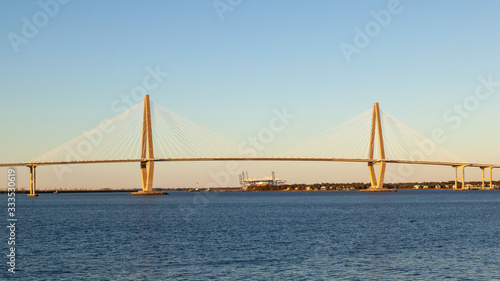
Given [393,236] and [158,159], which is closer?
[393,236]

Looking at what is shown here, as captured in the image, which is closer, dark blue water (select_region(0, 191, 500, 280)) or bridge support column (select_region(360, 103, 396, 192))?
dark blue water (select_region(0, 191, 500, 280))

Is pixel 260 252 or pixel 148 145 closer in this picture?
pixel 260 252

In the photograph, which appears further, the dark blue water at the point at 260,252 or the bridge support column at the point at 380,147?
the bridge support column at the point at 380,147

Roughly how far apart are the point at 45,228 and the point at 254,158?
172 ft

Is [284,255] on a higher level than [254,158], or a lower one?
lower

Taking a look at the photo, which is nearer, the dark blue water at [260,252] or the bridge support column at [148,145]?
the dark blue water at [260,252]

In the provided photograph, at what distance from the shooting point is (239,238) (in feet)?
105

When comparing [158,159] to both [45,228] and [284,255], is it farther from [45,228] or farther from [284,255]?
[284,255]

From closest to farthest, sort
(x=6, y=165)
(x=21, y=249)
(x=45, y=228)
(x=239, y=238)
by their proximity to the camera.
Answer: (x=21, y=249) → (x=239, y=238) → (x=45, y=228) → (x=6, y=165)

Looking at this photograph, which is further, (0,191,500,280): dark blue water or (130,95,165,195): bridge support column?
(130,95,165,195): bridge support column

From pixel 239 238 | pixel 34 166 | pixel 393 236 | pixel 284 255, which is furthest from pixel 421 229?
pixel 34 166

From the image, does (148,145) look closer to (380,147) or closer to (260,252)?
(380,147)

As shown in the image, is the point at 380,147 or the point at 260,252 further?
the point at 380,147

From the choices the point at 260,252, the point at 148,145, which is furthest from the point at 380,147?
the point at 260,252
